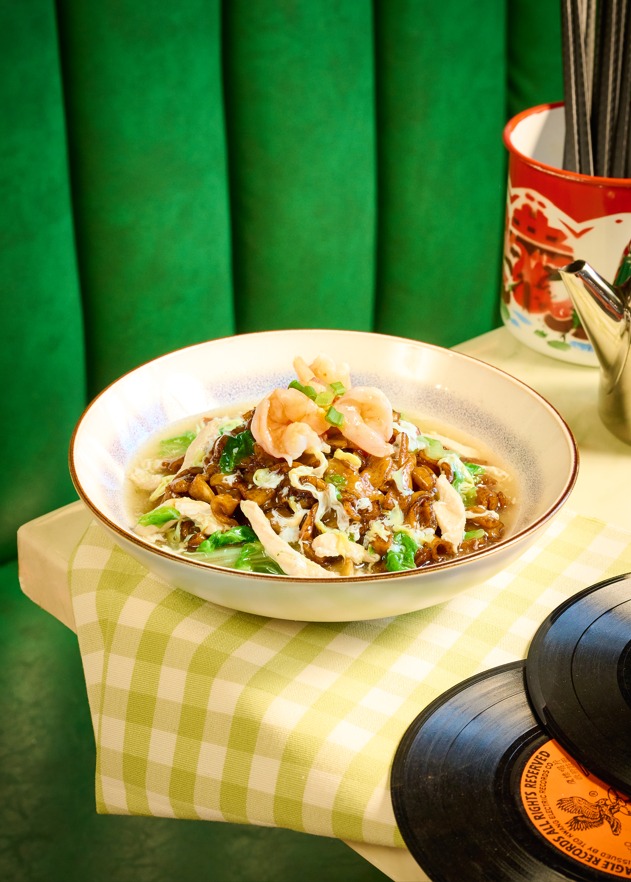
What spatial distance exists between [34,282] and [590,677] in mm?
1162

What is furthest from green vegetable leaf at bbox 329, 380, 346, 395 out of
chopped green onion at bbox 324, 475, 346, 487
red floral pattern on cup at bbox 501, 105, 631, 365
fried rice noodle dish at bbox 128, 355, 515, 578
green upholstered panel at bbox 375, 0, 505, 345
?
green upholstered panel at bbox 375, 0, 505, 345

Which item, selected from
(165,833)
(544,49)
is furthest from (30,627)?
(544,49)

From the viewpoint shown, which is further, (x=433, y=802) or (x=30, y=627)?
(x=30, y=627)

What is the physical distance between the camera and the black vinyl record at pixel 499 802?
2.53ft

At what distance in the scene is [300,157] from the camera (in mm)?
1907

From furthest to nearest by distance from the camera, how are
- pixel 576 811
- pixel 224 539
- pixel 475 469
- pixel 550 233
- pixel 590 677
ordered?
pixel 550 233 → pixel 475 469 → pixel 224 539 → pixel 590 677 → pixel 576 811

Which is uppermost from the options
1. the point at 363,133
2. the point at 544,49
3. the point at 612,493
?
the point at 544,49

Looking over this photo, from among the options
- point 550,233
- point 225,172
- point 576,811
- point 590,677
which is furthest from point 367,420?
point 225,172

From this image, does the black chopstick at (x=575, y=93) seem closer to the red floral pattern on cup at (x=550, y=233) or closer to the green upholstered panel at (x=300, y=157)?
the red floral pattern on cup at (x=550, y=233)

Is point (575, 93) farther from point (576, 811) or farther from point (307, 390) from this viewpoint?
point (576, 811)

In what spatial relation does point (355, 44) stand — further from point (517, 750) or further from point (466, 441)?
point (517, 750)

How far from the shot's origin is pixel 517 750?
2.88 feet

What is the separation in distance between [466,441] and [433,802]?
0.61 meters

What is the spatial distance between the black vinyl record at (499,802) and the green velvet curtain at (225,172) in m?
1.10
